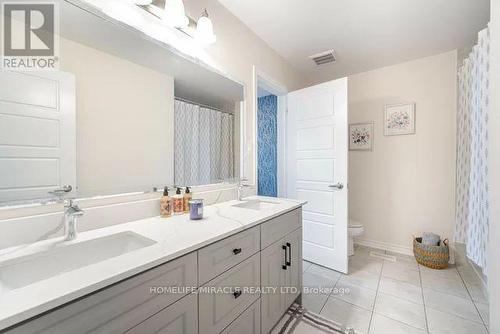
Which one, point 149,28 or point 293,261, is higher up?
point 149,28

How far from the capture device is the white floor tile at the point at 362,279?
6.38ft

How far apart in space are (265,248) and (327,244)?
1.34 m

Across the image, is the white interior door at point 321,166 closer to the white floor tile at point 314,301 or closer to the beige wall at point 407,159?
the white floor tile at point 314,301

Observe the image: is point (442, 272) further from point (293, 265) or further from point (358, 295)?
point (293, 265)

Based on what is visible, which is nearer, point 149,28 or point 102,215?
point 102,215

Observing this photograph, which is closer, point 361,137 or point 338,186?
point 338,186

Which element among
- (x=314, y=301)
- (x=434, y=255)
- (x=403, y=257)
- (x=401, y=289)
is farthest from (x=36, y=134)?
(x=403, y=257)

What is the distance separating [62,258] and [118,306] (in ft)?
1.20

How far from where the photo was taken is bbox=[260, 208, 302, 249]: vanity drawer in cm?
122

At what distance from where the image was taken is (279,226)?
1.35 metres

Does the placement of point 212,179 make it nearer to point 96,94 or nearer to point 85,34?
point 96,94

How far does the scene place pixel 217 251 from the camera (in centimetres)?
91

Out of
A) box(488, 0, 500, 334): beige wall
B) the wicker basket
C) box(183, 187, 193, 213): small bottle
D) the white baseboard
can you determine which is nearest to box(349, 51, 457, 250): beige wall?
the white baseboard

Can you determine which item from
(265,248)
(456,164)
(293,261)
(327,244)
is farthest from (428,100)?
(265,248)
